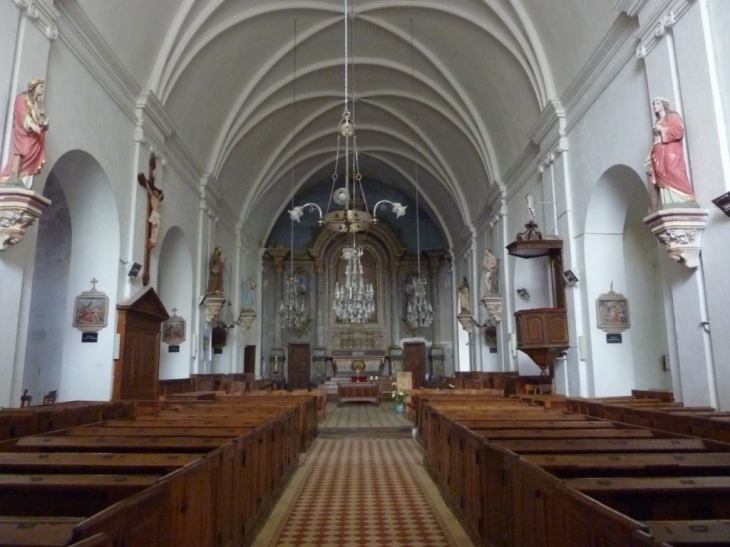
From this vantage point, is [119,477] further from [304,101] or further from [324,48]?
[304,101]

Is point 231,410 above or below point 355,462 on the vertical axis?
above

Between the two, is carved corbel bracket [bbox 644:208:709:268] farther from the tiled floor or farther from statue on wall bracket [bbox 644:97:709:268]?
the tiled floor

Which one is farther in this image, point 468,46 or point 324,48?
point 324,48

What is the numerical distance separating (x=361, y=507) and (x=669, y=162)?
201 inches

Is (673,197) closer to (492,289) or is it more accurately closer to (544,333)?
(544,333)

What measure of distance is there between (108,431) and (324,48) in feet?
38.8

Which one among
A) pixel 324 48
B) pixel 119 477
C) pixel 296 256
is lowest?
pixel 119 477

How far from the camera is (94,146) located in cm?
848

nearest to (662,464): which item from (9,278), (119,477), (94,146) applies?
(119,477)

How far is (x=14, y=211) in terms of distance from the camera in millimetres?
5910

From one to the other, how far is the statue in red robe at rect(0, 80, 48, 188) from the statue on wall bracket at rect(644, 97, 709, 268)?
7113mm

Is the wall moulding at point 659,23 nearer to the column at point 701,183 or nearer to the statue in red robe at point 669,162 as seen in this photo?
the column at point 701,183

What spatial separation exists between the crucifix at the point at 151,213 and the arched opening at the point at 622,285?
791cm

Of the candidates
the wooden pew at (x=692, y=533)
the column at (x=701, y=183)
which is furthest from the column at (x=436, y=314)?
the wooden pew at (x=692, y=533)
